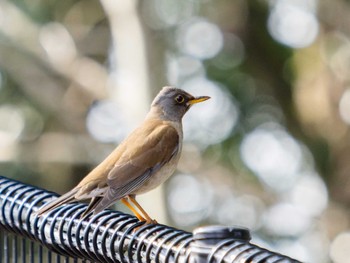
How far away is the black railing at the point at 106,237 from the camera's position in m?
3.00

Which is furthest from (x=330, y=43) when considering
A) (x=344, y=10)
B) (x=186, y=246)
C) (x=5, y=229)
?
(x=186, y=246)

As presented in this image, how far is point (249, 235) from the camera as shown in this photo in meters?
3.08

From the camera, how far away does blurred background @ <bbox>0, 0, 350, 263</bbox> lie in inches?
669

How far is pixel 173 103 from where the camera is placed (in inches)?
Result: 273

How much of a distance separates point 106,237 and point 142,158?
7.33 feet

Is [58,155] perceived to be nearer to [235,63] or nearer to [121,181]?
[235,63]

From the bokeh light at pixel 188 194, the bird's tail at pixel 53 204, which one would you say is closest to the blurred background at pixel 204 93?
the bokeh light at pixel 188 194

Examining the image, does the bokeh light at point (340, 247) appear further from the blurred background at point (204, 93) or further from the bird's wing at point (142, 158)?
the bird's wing at point (142, 158)

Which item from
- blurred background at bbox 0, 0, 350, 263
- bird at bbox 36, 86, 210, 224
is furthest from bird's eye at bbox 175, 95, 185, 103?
blurred background at bbox 0, 0, 350, 263

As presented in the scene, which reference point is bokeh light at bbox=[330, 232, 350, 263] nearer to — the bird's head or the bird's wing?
the bird's head

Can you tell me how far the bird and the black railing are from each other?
0.97 feet

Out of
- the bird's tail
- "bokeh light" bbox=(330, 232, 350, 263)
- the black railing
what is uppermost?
the bird's tail

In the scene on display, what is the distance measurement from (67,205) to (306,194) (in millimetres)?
14142

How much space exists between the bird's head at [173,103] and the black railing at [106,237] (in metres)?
2.29
